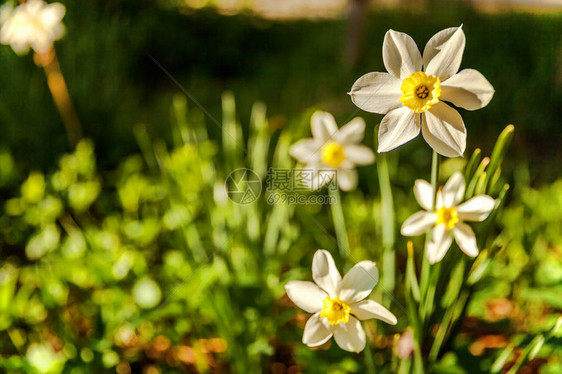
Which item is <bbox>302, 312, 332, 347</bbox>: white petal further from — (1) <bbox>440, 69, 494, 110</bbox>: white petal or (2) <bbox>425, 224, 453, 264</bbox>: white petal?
(1) <bbox>440, 69, 494, 110</bbox>: white petal

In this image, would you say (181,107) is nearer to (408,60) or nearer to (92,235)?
(92,235)

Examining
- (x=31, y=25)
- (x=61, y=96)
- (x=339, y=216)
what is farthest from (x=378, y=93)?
(x=61, y=96)

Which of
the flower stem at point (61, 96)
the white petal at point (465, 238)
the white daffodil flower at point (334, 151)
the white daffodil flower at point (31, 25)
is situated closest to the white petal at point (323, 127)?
the white daffodil flower at point (334, 151)

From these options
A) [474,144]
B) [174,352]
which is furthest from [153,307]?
[474,144]

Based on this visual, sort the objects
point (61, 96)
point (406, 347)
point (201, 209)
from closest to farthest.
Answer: point (406, 347)
point (201, 209)
point (61, 96)
